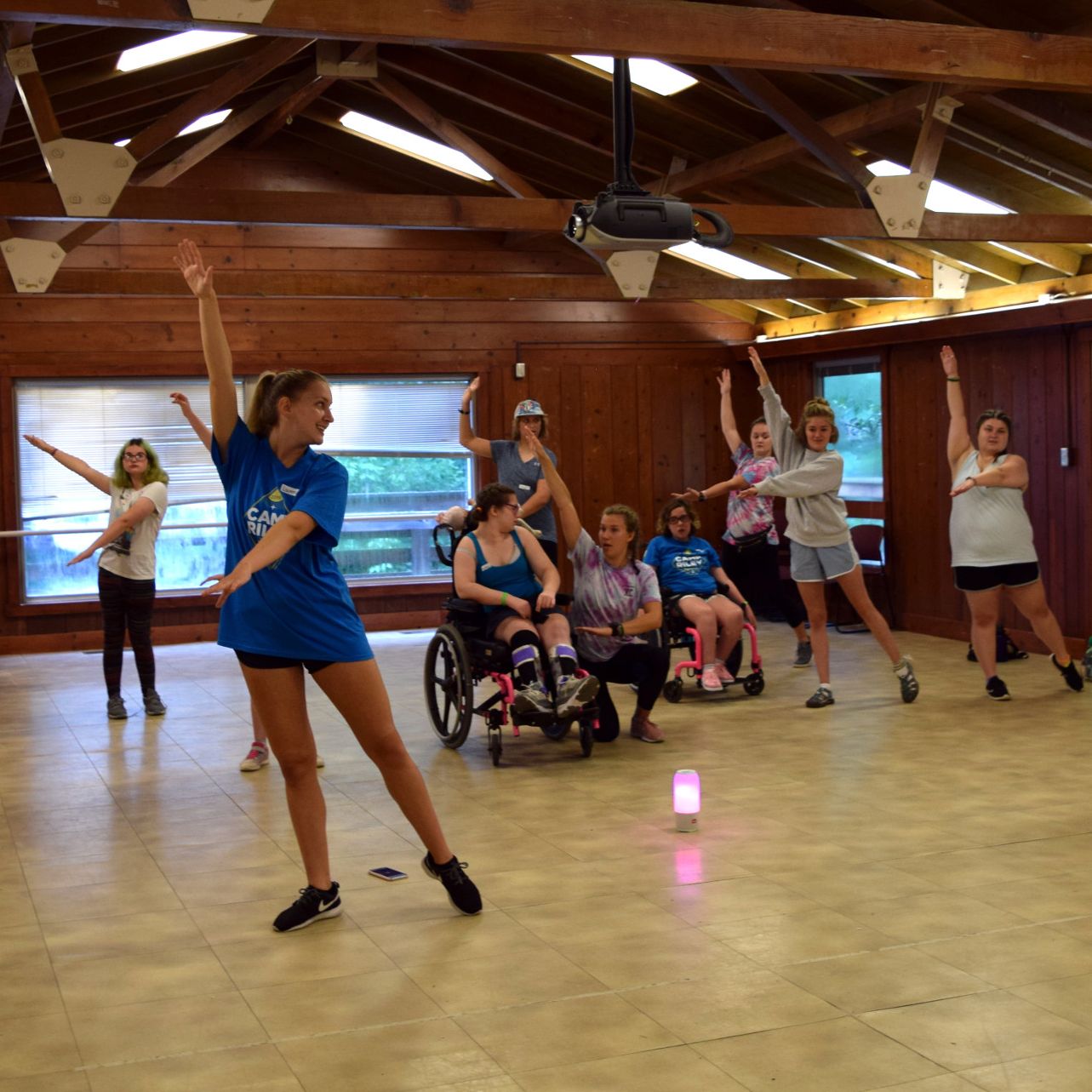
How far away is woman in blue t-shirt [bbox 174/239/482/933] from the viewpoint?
3.37 m

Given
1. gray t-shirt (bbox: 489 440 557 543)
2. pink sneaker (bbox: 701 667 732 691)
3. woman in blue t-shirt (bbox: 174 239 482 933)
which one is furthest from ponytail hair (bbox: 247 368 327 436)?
gray t-shirt (bbox: 489 440 557 543)

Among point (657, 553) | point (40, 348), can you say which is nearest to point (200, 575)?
point (40, 348)

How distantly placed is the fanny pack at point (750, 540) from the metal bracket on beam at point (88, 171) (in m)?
4.37

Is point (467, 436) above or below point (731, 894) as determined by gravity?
above

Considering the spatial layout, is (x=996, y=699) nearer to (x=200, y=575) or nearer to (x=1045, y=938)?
(x=1045, y=938)

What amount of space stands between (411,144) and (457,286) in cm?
120

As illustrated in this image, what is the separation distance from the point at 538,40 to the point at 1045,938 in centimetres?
291

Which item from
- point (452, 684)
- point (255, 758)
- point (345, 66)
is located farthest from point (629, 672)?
point (345, 66)

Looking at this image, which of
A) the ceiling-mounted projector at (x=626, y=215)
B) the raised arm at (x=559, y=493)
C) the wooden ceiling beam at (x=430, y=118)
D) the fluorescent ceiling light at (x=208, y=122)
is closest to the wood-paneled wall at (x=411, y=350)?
the fluorescent ceiling light at (x=208, y=122)

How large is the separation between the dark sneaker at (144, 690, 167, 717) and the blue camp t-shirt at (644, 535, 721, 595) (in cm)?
254

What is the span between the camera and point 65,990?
10.6 ft

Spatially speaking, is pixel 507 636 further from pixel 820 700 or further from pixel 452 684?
pixel 820 700

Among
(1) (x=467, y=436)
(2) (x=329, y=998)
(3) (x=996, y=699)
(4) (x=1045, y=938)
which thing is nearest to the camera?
(2) (x=329, y=998)

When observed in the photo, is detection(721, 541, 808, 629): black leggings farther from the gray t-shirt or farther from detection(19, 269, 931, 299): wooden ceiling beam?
detection(19, 269, 931, 299): wooden ceiling beam
